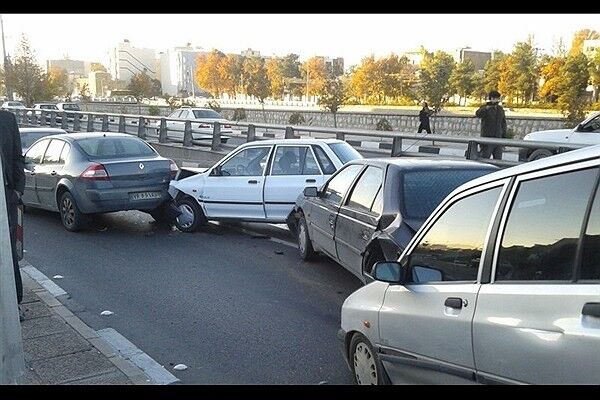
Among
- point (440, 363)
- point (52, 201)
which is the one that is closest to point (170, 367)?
point (440, 363)

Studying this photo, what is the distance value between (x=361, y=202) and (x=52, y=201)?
6219 millimetres

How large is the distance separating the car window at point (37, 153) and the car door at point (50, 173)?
156 mm

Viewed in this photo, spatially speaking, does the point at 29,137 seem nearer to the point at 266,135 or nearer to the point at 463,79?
the point at 266,135

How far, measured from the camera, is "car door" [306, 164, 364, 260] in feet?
22.8

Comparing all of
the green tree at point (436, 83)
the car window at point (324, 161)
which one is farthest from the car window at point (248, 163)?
the green tree at point (436, 83)

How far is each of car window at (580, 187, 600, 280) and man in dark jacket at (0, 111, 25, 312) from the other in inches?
180

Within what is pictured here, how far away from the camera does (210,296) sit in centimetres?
659

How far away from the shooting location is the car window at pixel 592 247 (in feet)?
7.92

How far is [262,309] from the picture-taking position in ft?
20.2

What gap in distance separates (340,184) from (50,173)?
5.62 meters

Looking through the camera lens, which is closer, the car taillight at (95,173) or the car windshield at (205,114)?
the car taillight at (95,173)

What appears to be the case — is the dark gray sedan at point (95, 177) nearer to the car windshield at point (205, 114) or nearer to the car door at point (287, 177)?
the car door at point (287, 177)

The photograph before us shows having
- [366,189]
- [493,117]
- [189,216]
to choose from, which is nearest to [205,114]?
[493,117]
